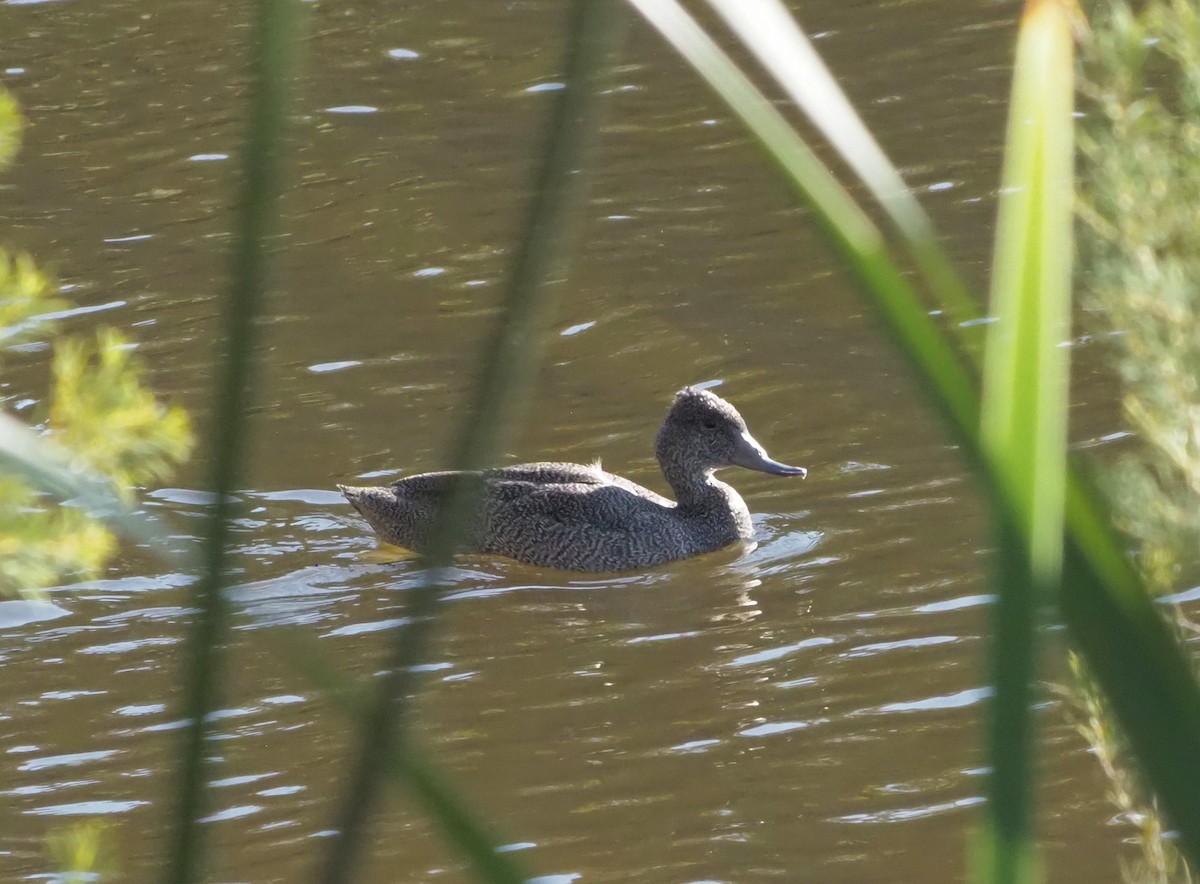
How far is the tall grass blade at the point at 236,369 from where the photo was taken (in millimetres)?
1133

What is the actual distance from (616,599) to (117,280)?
4915 millimetres

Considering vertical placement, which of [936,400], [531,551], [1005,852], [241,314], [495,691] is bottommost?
[1005,852]

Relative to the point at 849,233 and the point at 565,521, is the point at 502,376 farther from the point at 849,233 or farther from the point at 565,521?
the point at 565,521

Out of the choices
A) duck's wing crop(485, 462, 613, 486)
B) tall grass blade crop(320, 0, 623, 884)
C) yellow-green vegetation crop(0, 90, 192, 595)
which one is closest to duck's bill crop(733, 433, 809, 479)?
duck's wing crop(485, 462, 613, 486)

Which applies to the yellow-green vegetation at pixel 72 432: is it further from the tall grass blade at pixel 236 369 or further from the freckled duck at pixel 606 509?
the freckled duck at pixel 606 509

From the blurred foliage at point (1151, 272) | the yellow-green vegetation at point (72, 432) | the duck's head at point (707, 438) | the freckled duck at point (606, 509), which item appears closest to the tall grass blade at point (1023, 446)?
the blurred foliage at point (1151, 272)

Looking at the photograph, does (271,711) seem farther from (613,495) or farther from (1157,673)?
(1157,673)

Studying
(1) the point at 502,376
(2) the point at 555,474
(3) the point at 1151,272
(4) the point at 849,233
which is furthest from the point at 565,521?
(4) the point at 849,233

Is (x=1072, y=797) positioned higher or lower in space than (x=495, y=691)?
lower

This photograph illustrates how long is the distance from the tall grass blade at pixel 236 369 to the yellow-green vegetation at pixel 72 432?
1.06m

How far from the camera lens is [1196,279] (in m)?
2.43

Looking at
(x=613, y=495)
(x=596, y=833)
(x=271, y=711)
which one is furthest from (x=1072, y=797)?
(x=613, y=495)

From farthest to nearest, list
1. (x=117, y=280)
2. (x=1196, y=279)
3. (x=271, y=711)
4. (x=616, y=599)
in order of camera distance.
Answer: (x=117, y=280) → (x=616, y=599) → (x=271, y=711) → (x=1196, y=279)

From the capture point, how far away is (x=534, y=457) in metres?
9.95
